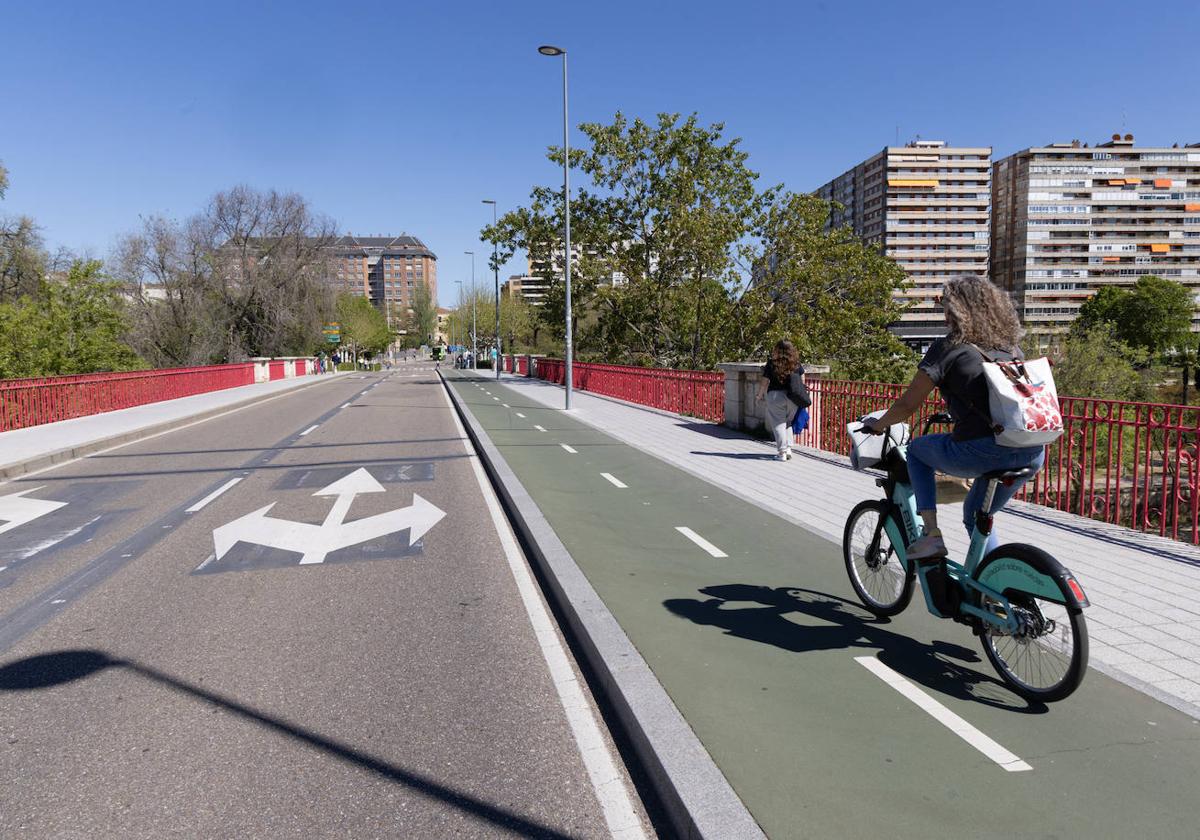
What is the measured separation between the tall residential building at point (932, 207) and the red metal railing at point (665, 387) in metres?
124

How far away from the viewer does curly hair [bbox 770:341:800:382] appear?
10375 mm

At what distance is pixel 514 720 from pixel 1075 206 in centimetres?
15273

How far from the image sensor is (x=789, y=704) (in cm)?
320

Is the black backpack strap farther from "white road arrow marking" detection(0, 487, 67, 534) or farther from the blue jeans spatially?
"white road arrow marking" detection(0, 487, 67, 534)

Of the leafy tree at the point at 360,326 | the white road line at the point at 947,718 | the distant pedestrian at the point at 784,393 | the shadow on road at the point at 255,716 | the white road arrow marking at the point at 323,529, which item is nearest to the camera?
the shadow on road at the point at 255,716

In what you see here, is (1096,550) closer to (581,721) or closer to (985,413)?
(985,413)

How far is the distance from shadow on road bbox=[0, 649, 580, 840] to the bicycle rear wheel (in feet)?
6.69

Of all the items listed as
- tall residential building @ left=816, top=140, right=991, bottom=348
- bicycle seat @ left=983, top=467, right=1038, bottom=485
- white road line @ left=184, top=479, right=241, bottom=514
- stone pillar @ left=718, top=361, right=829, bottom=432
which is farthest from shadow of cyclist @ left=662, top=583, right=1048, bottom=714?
tall residential building @ left=816, top=140, right=991, bottom=348

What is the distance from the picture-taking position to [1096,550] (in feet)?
18.5

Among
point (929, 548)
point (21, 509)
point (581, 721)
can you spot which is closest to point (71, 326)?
point (21, 509)

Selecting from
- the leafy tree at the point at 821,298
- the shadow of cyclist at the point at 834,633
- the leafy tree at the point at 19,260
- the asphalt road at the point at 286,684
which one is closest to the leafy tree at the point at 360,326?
the leafy tree at the point at 19,260

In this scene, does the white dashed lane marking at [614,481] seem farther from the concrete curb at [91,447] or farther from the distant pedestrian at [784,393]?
the concrete curb at [91,447]

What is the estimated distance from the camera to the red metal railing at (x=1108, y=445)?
596 centimetres

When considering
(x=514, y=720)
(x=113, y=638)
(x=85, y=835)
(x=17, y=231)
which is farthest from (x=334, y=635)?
(x=17, y=231)
